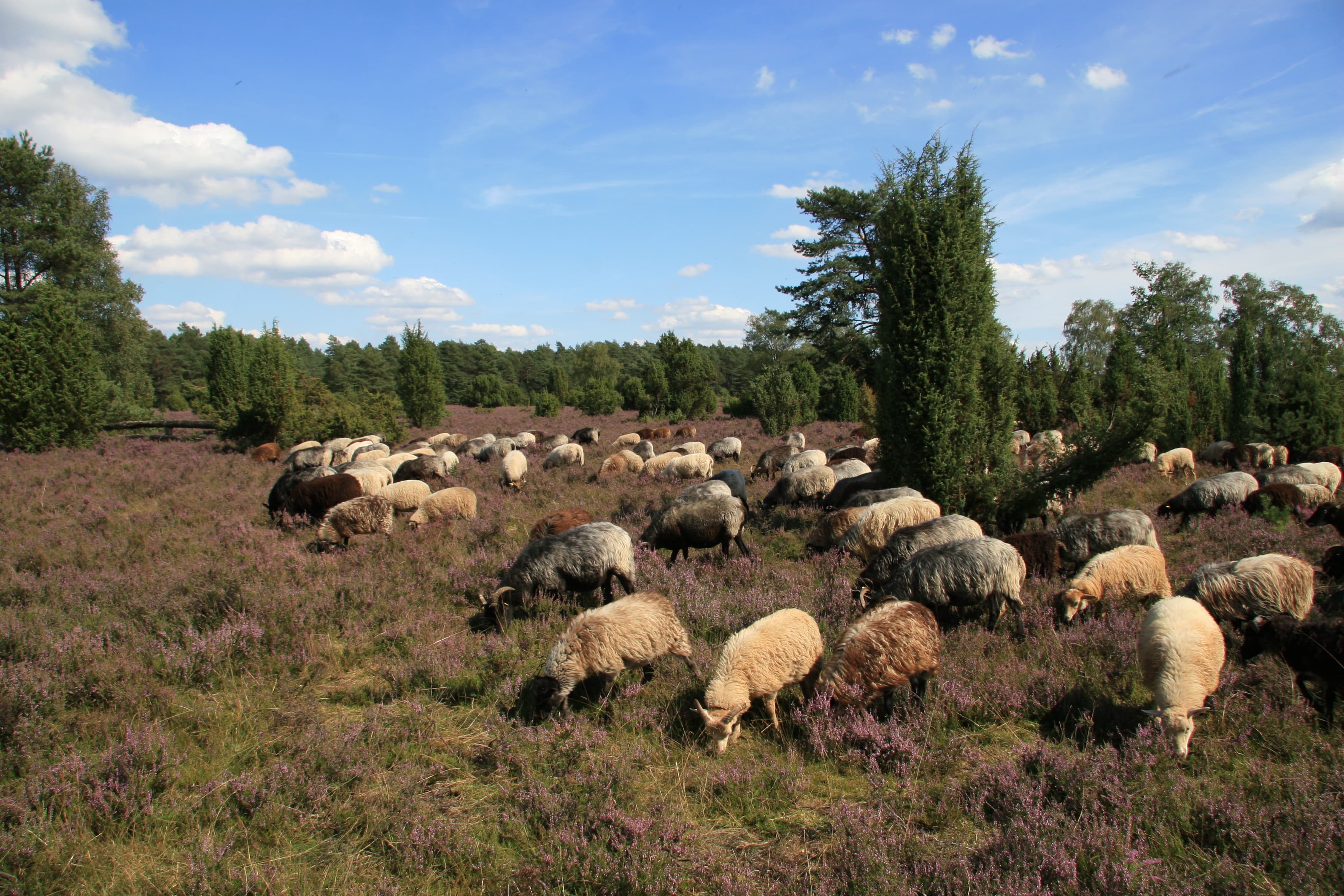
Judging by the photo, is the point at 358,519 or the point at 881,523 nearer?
the point at 881,523

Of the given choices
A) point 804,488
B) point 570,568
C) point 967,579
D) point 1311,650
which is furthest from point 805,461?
point 1311,650

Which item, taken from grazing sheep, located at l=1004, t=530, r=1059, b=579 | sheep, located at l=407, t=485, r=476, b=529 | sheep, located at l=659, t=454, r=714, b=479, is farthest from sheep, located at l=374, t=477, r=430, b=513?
grazing sheep, located at l=1004, t=530, r=1059, b=579

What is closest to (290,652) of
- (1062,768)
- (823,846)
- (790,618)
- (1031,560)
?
(790,618)

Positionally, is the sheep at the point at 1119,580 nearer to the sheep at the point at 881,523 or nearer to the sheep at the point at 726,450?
the sheep at the point at 881,523

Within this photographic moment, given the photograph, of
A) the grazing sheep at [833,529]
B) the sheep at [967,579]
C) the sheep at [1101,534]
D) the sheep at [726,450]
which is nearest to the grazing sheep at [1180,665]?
the sheep at [967,579]

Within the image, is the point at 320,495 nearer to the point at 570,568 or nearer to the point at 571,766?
the point at 570,568

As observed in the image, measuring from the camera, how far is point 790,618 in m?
5.34

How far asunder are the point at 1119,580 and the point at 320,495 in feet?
44.7

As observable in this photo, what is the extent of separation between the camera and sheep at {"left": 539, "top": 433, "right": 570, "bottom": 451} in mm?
24297

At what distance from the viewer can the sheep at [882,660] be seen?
4.83m

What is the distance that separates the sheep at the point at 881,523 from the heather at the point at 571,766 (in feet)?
4.68

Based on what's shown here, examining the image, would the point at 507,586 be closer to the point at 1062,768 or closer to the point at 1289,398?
the point at 1062,768

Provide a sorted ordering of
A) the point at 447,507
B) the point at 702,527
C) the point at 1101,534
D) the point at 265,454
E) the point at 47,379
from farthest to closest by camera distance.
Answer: the point at 265,454 → the point at 47,379 → the point at 447,507 → the point at 702,527 → the point at 1101,534

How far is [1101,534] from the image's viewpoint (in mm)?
8398
